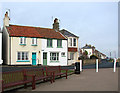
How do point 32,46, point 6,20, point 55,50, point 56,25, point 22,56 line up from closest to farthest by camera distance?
point 22,56 < point 32,46 < point 6,20 < point 55,50 < point 56,25

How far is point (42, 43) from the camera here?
28.7 m

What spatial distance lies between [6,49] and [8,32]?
3.10m

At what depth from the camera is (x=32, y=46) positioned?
2767 cm

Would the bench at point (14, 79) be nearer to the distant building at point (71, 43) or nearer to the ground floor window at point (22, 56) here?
the ground floor window at point (22, 56)

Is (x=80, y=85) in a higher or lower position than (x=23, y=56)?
lower

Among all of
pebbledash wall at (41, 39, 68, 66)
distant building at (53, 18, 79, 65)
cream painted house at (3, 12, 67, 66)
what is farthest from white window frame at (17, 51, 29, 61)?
distant building at (53, 18, 79, 65)

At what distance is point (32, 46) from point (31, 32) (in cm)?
297

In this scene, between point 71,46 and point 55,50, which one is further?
point 71,46

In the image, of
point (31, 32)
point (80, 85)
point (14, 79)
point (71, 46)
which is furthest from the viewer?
point (71, 46)

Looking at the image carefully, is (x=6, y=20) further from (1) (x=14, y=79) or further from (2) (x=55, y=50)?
(1) (x=14, y=79)

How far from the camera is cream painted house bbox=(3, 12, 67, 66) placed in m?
26.2

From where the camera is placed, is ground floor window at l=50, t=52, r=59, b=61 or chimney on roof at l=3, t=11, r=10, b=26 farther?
ground floor window at l=50, t=52, r=59, b=61

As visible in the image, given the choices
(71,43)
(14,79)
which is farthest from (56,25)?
(14,79)

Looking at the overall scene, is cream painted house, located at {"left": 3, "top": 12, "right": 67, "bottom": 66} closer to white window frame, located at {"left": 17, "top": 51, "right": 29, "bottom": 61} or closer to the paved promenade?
white window frame, located at {"left": 17, "top": 51, "right": 29, "bottom": 61}
